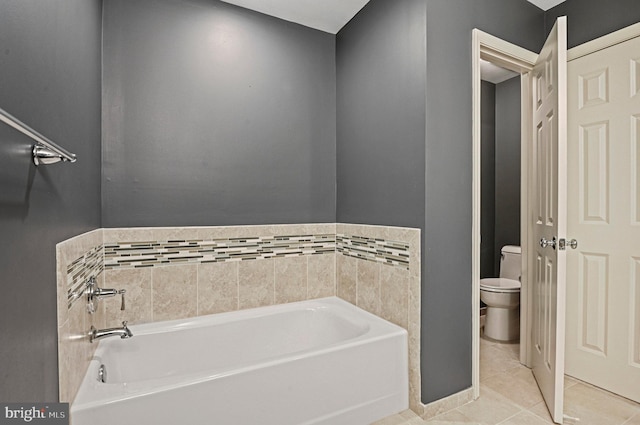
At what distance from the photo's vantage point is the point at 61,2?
1.22 m

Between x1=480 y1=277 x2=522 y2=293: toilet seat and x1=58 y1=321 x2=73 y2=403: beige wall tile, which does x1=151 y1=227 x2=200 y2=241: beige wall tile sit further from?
x1=480 y1=277 x2=522 y2=293: toilet seat

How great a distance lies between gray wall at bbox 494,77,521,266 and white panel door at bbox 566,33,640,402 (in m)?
1.21

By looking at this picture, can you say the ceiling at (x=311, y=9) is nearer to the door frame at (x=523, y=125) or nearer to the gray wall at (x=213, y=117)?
the gray wall at (x=213, y=117)

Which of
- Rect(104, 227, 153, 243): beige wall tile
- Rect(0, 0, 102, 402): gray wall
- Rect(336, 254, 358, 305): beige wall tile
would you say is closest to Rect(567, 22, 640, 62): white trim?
Rect(336, 254, 358, 305): beige wall tile

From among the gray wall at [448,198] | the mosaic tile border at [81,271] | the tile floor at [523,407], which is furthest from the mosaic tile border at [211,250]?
the tile floor at [523,407]

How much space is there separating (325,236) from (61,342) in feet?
5.73

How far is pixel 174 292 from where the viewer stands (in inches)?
81.7

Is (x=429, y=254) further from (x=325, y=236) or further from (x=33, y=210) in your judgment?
(x=33, y=210)

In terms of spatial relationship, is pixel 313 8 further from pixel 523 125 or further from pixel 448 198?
pixel 523 125

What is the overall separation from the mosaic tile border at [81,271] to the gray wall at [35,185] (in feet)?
0.49

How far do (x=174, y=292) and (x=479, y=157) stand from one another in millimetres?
2001

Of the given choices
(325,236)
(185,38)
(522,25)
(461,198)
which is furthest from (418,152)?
(185,38)

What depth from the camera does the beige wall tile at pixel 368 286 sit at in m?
2.18

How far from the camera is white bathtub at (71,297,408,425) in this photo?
1.32 m
